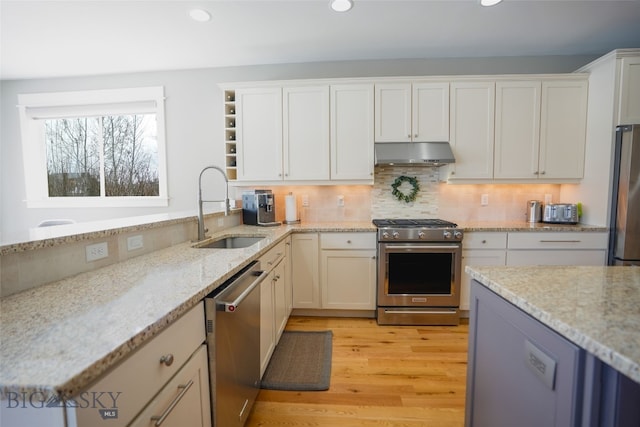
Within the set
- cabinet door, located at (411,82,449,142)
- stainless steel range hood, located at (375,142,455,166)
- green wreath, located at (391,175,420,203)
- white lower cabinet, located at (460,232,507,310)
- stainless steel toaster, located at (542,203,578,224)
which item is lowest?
white lower cabinet, located at (460,232,507,310)

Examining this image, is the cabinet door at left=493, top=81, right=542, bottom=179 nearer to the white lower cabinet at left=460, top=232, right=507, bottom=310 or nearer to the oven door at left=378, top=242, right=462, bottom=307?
the white lower cabinet at left=460, top=232, right=507, bottom=310

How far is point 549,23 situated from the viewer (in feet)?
7.89

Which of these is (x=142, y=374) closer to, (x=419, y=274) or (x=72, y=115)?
(x=419, y=274)

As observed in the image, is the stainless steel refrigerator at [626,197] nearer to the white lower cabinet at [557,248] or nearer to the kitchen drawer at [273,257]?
the white lower cabinet at [557,248]

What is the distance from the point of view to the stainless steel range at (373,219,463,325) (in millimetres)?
2572

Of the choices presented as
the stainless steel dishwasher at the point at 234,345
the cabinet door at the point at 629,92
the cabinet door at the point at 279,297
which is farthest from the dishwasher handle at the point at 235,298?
the cabinet door at the point at 629,92

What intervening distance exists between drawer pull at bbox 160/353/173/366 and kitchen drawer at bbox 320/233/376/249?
6.41 ft

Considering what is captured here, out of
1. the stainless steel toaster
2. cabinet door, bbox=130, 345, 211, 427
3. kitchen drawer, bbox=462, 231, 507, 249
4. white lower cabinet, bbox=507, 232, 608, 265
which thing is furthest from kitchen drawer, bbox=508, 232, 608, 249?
cabinet door, bbox=130, 345, 211, 427

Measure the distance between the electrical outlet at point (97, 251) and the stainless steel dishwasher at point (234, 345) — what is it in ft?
2.07

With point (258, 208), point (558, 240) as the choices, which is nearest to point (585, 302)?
point (558, 240)

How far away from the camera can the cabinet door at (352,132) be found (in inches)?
112

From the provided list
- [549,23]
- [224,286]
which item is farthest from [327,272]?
[549,23]

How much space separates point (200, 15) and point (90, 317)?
240cm

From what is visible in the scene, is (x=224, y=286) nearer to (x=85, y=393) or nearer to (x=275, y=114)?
(x=85, y=393)
